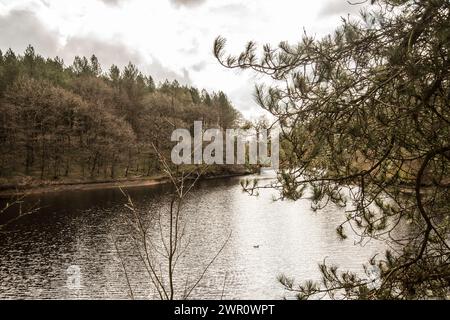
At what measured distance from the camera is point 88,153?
58.9 m

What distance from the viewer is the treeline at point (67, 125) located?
5391 centimetres

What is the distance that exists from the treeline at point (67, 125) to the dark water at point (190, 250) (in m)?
12.4

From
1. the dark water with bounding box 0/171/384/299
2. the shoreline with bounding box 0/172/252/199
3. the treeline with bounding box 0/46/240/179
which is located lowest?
the dark water with bounding box 0/171/384/299

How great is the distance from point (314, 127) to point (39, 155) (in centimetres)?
5766

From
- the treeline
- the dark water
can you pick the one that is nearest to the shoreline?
the treeline

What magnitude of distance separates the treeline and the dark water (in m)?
12.4

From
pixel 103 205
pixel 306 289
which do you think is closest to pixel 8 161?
pixel 103 205

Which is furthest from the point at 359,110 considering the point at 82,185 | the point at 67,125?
the point at 67,125

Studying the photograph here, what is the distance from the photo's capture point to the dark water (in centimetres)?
2062

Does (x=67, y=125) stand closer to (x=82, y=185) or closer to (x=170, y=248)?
(x=82, y=185)

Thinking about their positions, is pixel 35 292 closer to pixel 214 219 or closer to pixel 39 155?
pixel 214 219

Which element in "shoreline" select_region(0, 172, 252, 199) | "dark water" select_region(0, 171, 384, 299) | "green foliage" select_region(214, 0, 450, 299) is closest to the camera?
"green foliage" select_region(214, 0, 450, 299)

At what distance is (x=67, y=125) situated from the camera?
62281 millimetres

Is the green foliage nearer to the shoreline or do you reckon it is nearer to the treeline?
the treeline
